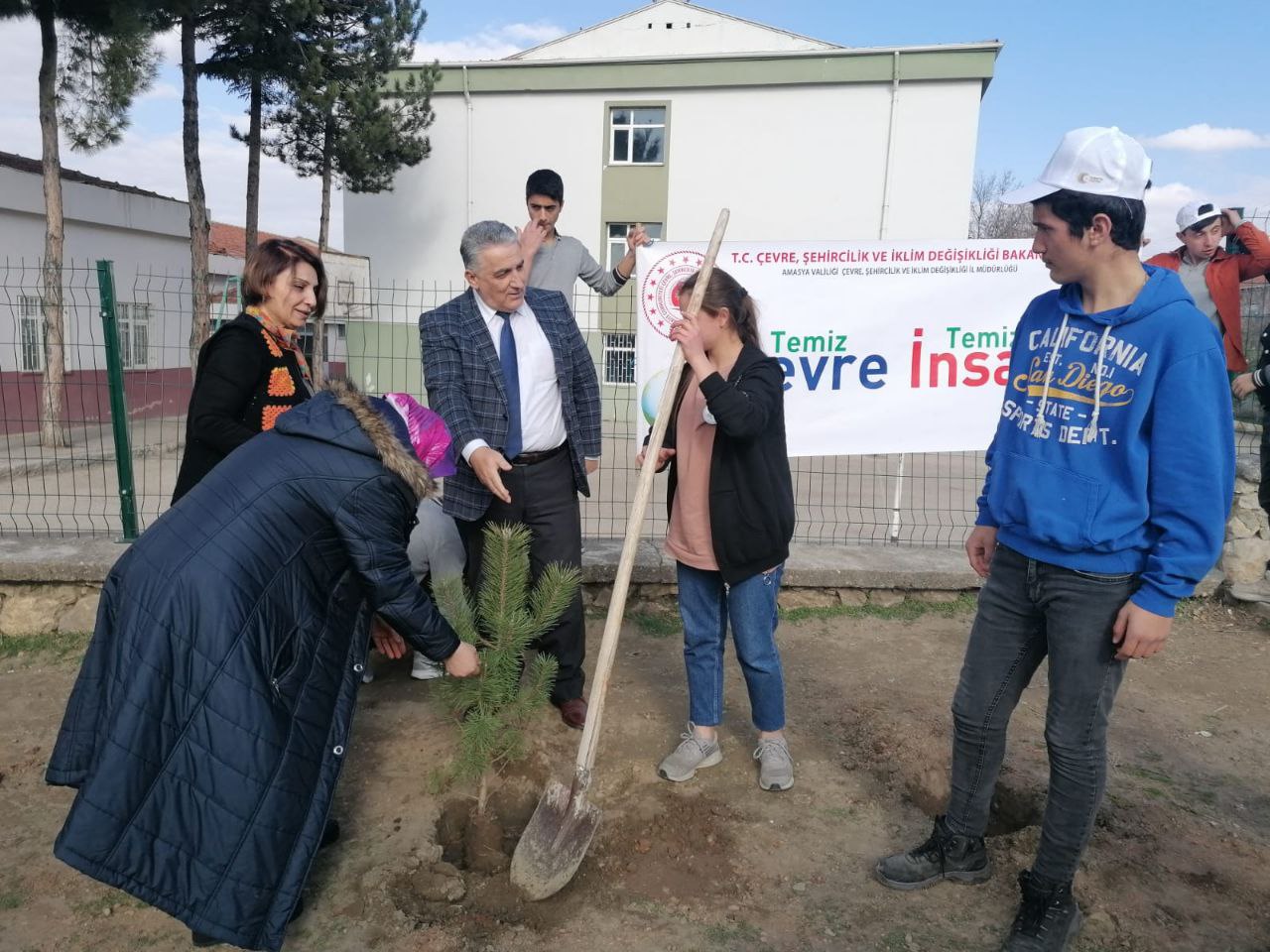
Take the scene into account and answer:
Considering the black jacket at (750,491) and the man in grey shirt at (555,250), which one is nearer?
the black jacket at (750,491)

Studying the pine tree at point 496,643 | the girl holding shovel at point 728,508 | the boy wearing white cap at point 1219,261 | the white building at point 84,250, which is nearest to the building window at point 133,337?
the white building at point 84,250

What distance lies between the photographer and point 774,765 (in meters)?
2.94

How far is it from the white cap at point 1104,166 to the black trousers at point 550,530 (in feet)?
6.34

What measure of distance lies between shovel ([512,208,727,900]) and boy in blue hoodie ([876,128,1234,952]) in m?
0.96

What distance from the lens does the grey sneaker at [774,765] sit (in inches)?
115

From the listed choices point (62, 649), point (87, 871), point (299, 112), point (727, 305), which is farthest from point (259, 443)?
point (299, 112)

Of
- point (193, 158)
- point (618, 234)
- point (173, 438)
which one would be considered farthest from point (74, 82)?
point (618, 234)

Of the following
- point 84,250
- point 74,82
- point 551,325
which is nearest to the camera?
point 551,325

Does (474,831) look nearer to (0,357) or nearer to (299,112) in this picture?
(0,357)

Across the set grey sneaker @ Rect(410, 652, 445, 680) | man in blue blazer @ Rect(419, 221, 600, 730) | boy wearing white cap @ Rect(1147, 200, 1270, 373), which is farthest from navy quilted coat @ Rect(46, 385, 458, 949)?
boy wearing white cap @ Rect(1147, 200, 1270, 373)

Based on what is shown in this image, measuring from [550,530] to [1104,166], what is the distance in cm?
211

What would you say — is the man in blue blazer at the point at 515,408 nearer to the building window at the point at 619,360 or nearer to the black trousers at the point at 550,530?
the black trousers at the point at 550,530

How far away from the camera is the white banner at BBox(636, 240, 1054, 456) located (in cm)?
457

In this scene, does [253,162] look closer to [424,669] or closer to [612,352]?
[612,352]
